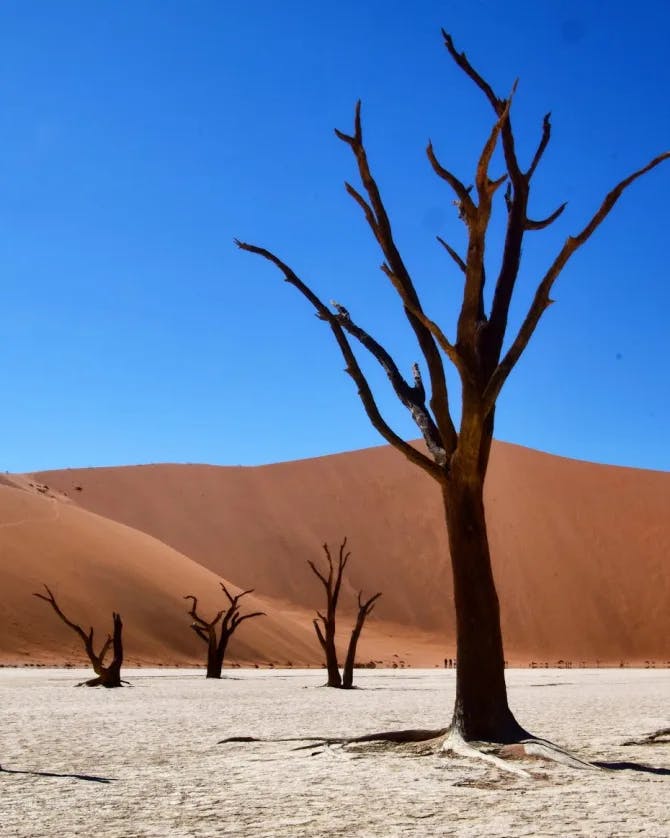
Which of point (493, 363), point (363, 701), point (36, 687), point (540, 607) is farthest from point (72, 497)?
point (493, 363)

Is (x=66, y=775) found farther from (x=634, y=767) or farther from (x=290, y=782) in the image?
(x=634, y=767)

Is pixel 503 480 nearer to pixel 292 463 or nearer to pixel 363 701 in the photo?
pixel 292 463

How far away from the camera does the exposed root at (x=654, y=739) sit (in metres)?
9.30

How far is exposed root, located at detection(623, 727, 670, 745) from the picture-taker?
9297 millimetres

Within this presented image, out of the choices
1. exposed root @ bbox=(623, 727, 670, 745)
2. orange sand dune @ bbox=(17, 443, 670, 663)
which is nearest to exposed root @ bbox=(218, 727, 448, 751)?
exposed root @ bbox=(623, 727, 670, 745)

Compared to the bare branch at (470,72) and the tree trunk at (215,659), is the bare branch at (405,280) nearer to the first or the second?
the bare branch at (470,72)

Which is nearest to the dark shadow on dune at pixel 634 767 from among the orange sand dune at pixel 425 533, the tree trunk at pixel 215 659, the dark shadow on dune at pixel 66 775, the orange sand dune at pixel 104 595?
the dark shadow on dune at pixel 66 775

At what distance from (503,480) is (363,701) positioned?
5288cm

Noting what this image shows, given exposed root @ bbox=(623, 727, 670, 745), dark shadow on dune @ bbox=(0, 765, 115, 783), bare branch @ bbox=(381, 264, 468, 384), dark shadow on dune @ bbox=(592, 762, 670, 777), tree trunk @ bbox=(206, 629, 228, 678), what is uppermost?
bare branch @ bbox=(381, 264, 468, 384)

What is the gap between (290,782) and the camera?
671 centimetres

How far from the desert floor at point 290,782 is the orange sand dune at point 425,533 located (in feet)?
113

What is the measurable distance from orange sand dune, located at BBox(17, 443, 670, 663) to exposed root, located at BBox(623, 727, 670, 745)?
36719 millimetres

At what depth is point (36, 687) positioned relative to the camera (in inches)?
787

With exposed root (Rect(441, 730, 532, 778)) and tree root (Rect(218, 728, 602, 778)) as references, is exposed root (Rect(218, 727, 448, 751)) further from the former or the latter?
exposed root (Rect(441, 730, 532, 778))
